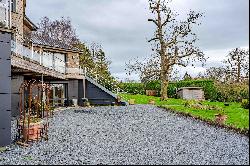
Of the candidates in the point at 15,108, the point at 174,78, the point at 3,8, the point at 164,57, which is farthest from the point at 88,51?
the point at 3,8

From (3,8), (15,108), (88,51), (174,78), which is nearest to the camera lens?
(3,8)

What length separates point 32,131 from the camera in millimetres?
12047

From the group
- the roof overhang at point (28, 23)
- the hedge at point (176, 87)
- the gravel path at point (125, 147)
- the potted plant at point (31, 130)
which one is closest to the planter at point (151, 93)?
the hedge at point (176, 87)

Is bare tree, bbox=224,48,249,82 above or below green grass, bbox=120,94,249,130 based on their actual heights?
above

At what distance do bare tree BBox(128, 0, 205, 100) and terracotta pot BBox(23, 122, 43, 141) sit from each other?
24.6m

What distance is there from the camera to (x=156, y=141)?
11.4 m

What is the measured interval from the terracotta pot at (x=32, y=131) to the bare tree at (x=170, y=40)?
24574mm

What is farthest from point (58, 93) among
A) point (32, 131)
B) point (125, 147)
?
point (125, 147)

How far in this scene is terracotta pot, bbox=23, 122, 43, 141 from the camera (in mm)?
11781

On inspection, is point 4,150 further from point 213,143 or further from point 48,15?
point 48,15

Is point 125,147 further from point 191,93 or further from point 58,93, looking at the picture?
point 191,93

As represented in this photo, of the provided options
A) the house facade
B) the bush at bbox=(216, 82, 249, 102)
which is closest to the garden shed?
the bush at bbox=(216, 82, 249, 102)

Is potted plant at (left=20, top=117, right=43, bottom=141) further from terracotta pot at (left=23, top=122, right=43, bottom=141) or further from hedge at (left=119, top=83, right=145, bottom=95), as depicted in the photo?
hedge at (left=119, top=83, right=145, bottom=95)

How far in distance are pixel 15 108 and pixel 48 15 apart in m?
37.9
